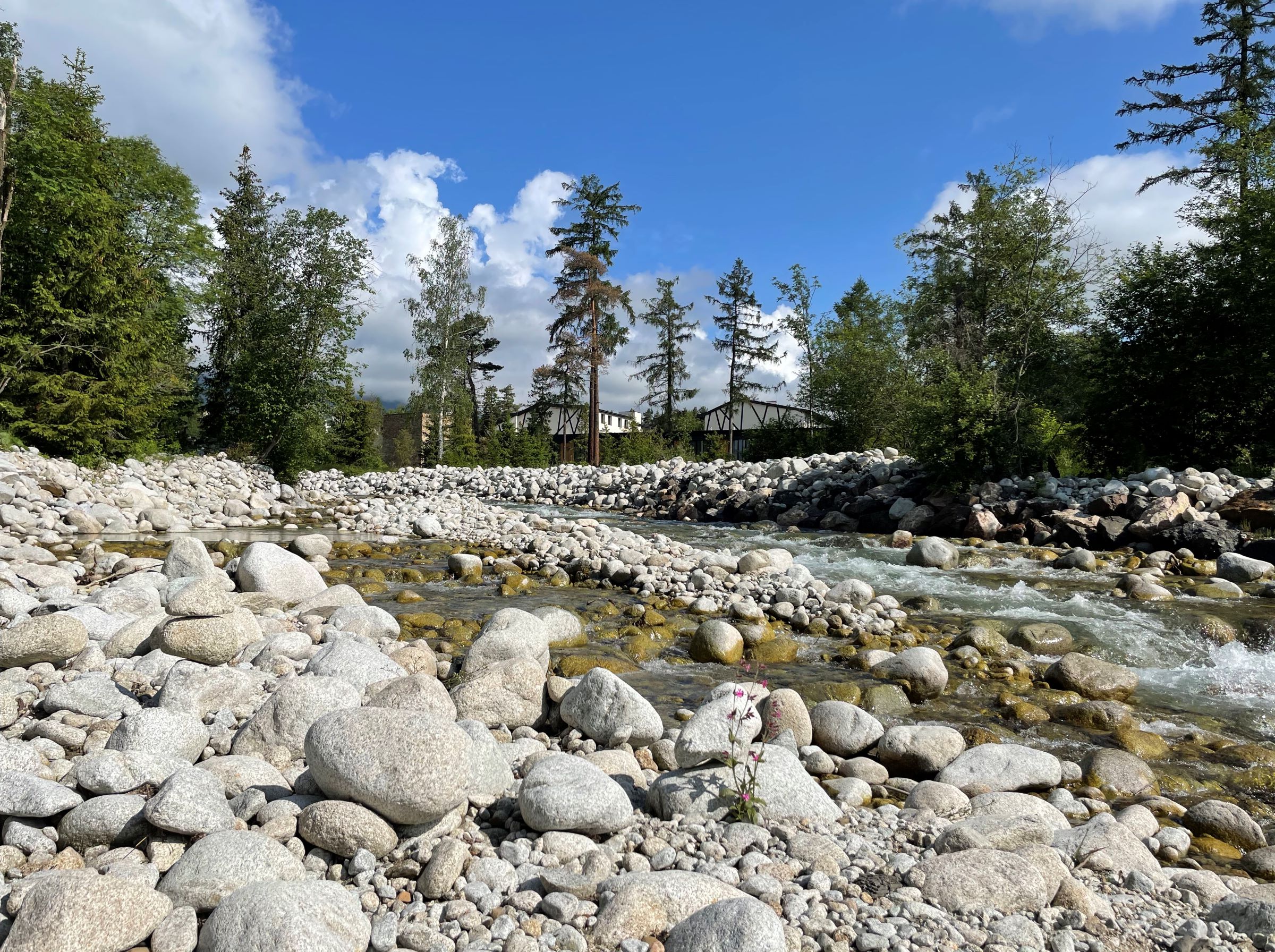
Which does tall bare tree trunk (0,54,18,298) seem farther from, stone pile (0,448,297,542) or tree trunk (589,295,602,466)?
tree trunk (589,295,602,466)

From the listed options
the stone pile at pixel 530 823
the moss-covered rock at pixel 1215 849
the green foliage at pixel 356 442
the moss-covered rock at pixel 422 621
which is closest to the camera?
the stone pile at pixel 530 823

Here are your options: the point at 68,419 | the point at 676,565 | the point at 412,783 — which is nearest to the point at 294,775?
the point at 412,783

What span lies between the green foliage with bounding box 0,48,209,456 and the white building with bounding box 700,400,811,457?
85.9ft

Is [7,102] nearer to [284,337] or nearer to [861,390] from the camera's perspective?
[284,337]

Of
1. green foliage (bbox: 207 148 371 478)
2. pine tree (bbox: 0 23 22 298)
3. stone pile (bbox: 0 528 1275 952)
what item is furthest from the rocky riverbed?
green foliage (bbox: 207 148 371 478)

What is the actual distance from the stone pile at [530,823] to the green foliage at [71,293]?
1448 cm

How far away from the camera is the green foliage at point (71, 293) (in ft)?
49.6

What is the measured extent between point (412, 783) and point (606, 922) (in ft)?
2.92

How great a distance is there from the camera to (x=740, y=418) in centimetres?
4138

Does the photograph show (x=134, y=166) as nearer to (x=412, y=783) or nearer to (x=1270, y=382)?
(x=412, y=783)

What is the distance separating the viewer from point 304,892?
2162 mm

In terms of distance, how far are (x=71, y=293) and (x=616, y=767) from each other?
18758mm

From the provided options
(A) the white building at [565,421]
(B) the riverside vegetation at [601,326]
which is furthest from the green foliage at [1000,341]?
(A) the white building at [565,421]

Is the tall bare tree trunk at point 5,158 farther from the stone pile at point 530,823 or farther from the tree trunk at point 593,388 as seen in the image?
the tree trunk at point 593,388
